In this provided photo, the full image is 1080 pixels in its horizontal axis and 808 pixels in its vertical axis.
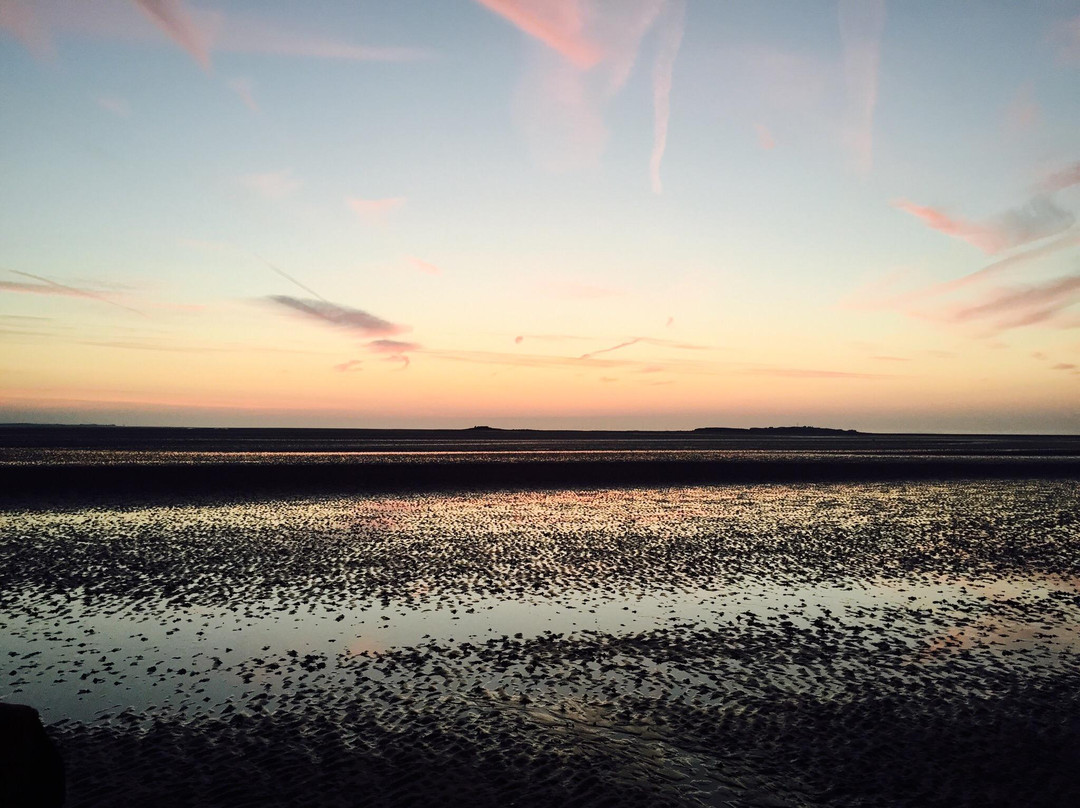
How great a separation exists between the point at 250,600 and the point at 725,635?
1281 centimetres

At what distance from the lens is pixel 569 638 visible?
16.0 m

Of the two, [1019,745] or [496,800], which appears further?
[1019,745]

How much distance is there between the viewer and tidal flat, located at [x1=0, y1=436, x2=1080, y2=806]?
9.62 metres

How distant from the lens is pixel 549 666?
14.1 m

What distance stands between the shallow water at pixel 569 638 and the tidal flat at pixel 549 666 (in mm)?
78

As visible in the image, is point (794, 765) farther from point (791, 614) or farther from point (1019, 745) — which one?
point (791, 614)

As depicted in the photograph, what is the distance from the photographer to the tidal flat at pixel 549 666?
9.62 metres

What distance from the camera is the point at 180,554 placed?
1005 inches

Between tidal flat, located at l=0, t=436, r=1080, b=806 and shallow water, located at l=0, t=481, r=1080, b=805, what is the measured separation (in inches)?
3.1

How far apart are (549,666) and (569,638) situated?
194cm

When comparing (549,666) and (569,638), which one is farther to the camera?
(569,638)

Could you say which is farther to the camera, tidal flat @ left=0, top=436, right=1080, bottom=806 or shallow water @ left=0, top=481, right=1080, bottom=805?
shallow water @ left=0, top=481, right=1080, bottom=805

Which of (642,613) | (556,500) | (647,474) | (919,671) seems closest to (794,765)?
(919,671)

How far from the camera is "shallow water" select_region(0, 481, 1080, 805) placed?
1098 cm
